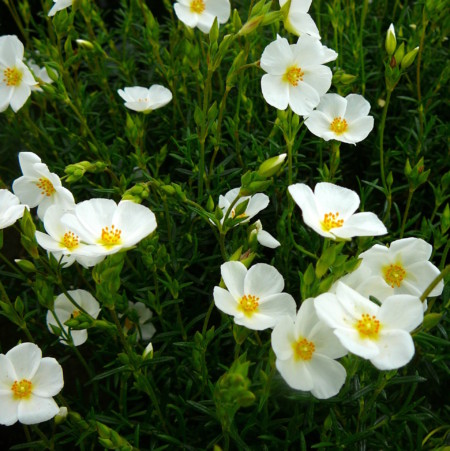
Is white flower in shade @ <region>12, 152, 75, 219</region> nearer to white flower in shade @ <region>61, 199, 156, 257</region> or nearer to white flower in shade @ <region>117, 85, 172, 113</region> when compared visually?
white flower in shade @ <region>61, 199, 156, 257</region>

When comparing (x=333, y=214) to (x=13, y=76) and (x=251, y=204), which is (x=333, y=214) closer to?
(x=251, y=204)

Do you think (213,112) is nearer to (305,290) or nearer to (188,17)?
(188,17)

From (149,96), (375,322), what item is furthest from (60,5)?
(375,322)

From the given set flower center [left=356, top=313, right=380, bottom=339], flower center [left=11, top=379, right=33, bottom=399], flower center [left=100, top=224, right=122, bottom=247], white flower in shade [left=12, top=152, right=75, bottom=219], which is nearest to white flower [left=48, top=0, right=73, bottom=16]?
white flower in shade [left=12, top=152, right=75, bottom=219]

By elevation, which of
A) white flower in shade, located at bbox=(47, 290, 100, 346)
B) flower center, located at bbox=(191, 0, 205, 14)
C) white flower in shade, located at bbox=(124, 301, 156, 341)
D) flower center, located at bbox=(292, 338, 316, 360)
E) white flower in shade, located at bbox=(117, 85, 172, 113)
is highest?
flower center, located at bbox=(191, 0, 205, 14)

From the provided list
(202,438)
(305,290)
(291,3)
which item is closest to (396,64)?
(291,3)

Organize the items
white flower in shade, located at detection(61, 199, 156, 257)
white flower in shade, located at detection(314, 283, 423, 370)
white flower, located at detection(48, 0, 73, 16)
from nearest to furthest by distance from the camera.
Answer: white flower in shade, located at detection(314, 283, 423, 370)
white flower in shade, located at detection(61, 199, 156, 257)
white flower, located at detection(48, 0, 73, 16)
